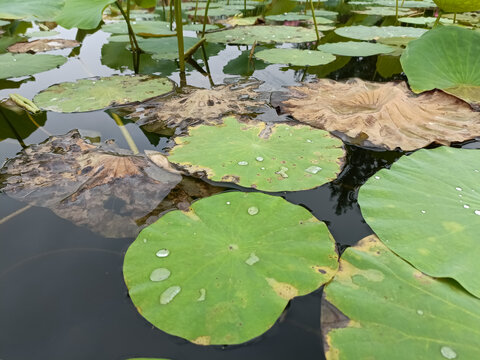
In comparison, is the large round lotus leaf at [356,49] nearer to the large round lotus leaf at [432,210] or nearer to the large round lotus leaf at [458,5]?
the large round lotus leaf at [458,5]

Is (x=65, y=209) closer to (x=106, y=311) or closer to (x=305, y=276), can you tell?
(x=106, y=311)

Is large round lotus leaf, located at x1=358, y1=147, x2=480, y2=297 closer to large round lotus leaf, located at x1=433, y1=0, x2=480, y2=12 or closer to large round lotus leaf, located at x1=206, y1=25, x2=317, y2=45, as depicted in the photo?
large round lotus leaf, located at x1=433, y1=0, x2=480, y2=12

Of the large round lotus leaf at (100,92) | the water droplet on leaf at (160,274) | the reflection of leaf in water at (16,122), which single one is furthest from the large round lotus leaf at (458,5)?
the reflection of leaf in water at (16,122)

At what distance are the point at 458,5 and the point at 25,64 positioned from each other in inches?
108

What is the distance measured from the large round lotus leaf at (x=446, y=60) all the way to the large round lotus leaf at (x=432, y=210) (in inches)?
30.1

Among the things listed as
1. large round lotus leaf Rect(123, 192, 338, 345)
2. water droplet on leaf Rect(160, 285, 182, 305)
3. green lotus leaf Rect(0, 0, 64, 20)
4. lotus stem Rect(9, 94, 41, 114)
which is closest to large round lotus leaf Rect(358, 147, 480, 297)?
large round lotus leaf Rect(123, 192, 338, 345)

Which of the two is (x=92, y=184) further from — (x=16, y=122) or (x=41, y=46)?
(x=41, y=46)

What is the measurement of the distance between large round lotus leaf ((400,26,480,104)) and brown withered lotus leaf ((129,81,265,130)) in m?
0.87

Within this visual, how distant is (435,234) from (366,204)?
18cm

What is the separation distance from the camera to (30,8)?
6.23ft

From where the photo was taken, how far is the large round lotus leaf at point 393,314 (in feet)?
1.83

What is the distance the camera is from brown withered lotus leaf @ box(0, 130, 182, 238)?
91 centimetres

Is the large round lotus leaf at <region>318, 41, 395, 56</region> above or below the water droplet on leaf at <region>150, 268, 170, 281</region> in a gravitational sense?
above

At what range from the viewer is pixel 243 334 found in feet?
1.95
